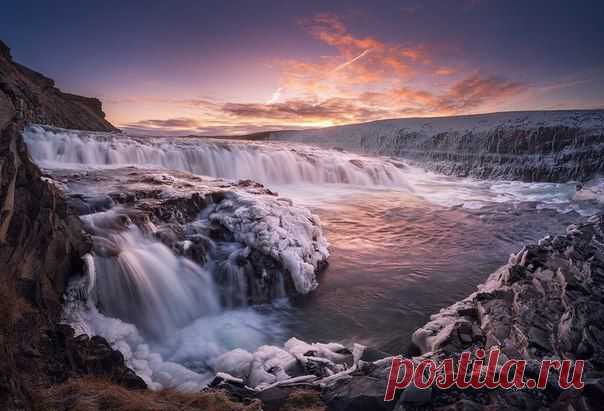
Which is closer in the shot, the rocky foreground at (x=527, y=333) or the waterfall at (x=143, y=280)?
the rocky foreground at (x=527, y=333)

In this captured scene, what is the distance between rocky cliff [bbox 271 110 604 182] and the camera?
24.1 metres

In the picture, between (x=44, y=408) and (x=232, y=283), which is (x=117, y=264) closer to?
(x=232, y=283)

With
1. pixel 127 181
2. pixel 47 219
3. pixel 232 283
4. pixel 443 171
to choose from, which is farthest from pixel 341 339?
pixel 443 171

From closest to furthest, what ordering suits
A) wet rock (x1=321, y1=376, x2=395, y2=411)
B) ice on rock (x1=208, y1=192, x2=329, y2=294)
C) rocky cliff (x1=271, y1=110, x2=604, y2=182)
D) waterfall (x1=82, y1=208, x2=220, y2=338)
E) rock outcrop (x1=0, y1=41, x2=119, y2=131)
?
1. wet rock (x1=321, y1=376, x2=395, y2=411)
2. waterfall (x1=82, y1=208, x2=220, y2=338)
3. ice on rock (x1=208, y1=192, x2=329, y2=294)
4. rocky cliff (x1=271, y1=110, x2=604, y2=182)
5. rock outcrop (x1=0, y1=41, x2=119, y2=131)

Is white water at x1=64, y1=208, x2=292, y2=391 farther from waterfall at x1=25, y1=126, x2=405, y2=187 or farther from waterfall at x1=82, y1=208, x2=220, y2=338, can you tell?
waterfall at x1=25, y1=126, x2=405, y2=187

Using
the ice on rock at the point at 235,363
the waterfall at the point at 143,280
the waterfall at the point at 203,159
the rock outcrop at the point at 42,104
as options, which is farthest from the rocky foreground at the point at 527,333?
the rock outcrop at the point at 42,104

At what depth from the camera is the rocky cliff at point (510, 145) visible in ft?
79.1

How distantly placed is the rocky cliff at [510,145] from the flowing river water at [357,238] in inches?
138

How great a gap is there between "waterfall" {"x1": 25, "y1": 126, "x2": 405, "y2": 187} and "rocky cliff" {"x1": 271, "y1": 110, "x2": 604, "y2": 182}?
1080 cm

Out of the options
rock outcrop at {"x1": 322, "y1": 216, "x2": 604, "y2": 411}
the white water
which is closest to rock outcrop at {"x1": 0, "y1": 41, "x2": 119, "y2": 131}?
the white water

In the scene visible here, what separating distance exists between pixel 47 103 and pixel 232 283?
48.7 meters

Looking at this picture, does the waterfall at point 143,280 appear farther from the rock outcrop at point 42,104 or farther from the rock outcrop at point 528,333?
the rock outcrop at point 42,104

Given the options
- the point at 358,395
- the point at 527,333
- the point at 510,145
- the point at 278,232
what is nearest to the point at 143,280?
the point at 278,232

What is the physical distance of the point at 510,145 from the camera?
28984 millimetres
